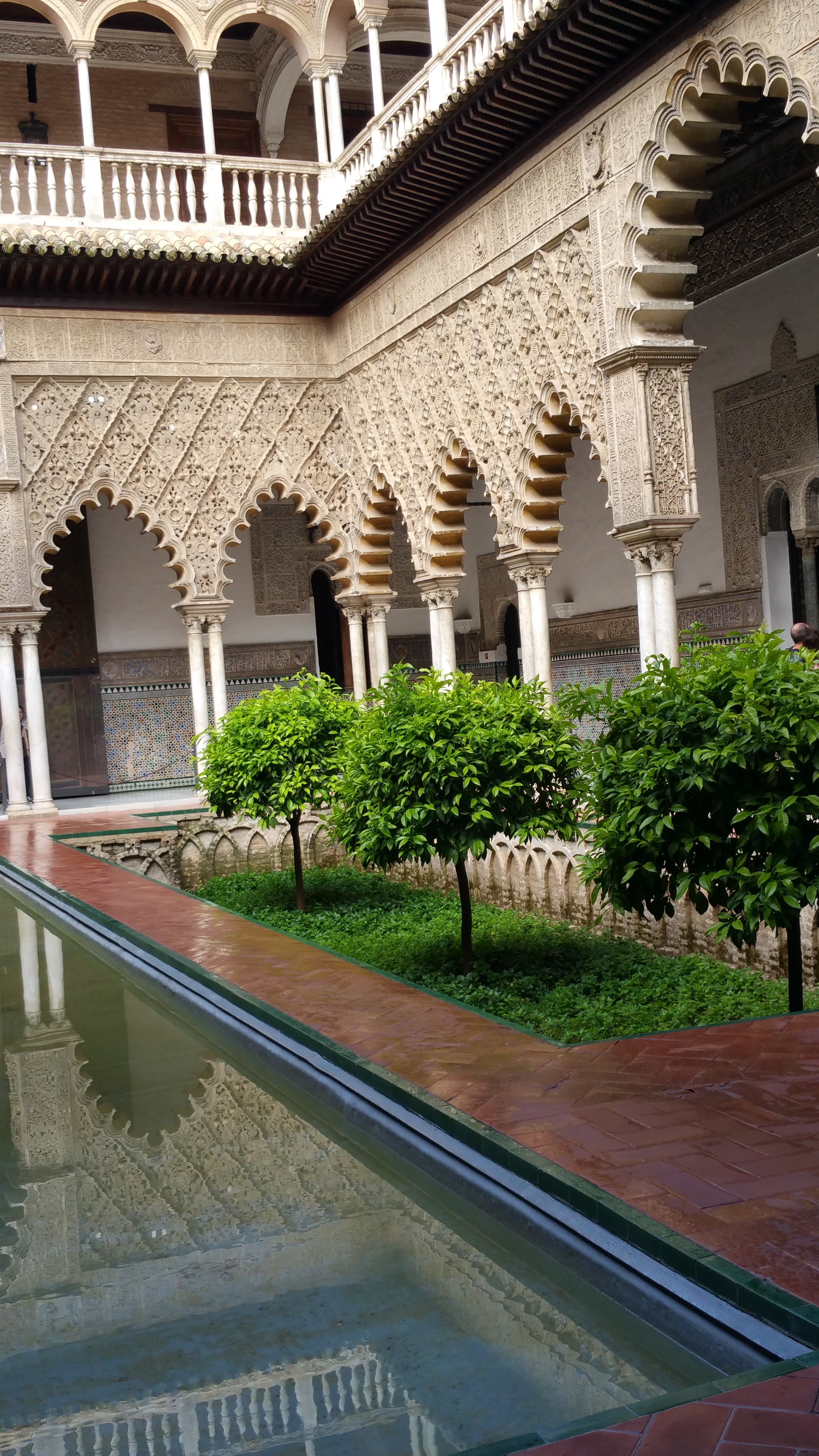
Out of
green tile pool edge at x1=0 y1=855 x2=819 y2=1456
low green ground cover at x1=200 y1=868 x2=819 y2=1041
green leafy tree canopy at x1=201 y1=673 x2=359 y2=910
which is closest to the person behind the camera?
green tile pool edge at x1=0 y1=855 x2=819 y2=1456

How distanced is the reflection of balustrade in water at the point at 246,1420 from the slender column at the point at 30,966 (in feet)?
9.88

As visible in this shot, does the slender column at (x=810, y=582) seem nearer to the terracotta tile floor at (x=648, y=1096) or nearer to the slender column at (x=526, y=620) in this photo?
the slender column at (x=526, y=620)

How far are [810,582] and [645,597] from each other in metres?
3.26

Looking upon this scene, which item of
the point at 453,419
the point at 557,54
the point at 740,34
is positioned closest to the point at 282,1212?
the point at 740,34

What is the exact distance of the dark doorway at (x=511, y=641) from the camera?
1709cm

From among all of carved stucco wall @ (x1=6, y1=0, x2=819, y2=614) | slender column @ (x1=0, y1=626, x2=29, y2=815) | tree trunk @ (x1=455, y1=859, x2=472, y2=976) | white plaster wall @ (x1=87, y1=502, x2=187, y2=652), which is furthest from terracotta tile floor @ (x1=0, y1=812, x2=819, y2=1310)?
white plaster wall @ (x1=87, y1=502, x2=187, y2=652)

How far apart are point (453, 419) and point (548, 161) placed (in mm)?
2420

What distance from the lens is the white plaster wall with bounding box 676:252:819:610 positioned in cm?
1097

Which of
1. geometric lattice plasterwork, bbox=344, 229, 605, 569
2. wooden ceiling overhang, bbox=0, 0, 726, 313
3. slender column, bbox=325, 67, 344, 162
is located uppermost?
slender column, bbox=325, 67, 344, 162

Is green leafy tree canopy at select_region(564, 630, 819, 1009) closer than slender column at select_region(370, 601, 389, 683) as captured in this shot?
Yes

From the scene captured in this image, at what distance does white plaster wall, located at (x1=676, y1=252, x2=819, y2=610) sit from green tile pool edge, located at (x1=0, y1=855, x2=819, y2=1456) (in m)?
8.55

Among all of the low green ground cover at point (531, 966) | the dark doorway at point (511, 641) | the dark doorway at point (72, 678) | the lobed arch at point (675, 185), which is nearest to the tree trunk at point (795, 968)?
the low green ground cover at point (531, 966)

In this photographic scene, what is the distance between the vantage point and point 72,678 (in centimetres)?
1584

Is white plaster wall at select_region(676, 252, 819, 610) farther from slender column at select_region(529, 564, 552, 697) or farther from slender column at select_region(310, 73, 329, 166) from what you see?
slender column at select_region(310, 73, 329, 166)
